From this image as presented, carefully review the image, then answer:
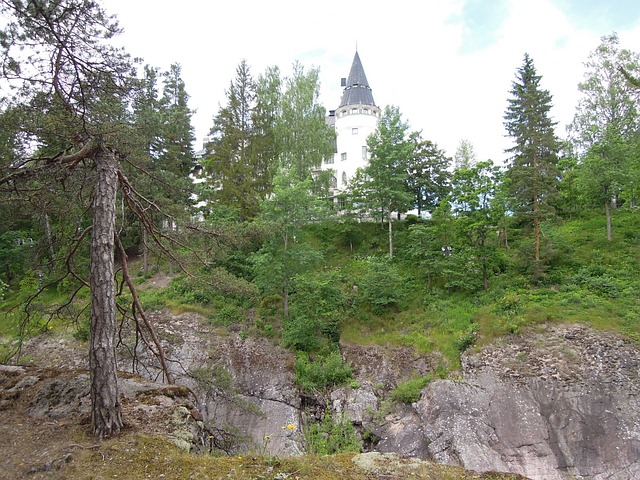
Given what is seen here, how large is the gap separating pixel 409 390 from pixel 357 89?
95.2 feet

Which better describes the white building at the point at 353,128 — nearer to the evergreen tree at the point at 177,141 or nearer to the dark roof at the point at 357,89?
the dark roof at the point at 357,89

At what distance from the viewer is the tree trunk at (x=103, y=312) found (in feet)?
15.7

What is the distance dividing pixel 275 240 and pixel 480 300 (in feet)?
31.7

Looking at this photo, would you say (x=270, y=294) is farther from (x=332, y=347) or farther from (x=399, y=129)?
(x=399, y=129)

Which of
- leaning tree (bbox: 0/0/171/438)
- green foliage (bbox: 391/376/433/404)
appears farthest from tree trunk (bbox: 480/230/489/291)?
leaning tree (bbox: 0/0/171/438)

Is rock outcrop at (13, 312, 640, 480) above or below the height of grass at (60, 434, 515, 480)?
below

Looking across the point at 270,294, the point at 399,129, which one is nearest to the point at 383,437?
the point at 270,294

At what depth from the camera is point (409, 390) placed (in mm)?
14133

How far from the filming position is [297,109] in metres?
28.9

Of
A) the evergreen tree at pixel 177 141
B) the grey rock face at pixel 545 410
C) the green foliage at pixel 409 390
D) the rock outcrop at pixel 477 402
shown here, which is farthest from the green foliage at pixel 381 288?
the evergreen tree at pixel 177 141

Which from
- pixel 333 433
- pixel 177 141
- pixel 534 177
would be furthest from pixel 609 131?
pixel 177 141

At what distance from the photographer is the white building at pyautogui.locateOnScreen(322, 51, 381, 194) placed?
35000mm

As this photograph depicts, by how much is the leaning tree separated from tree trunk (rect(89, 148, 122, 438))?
0.04ft

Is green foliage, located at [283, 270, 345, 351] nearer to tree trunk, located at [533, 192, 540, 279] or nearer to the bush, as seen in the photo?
the bush
